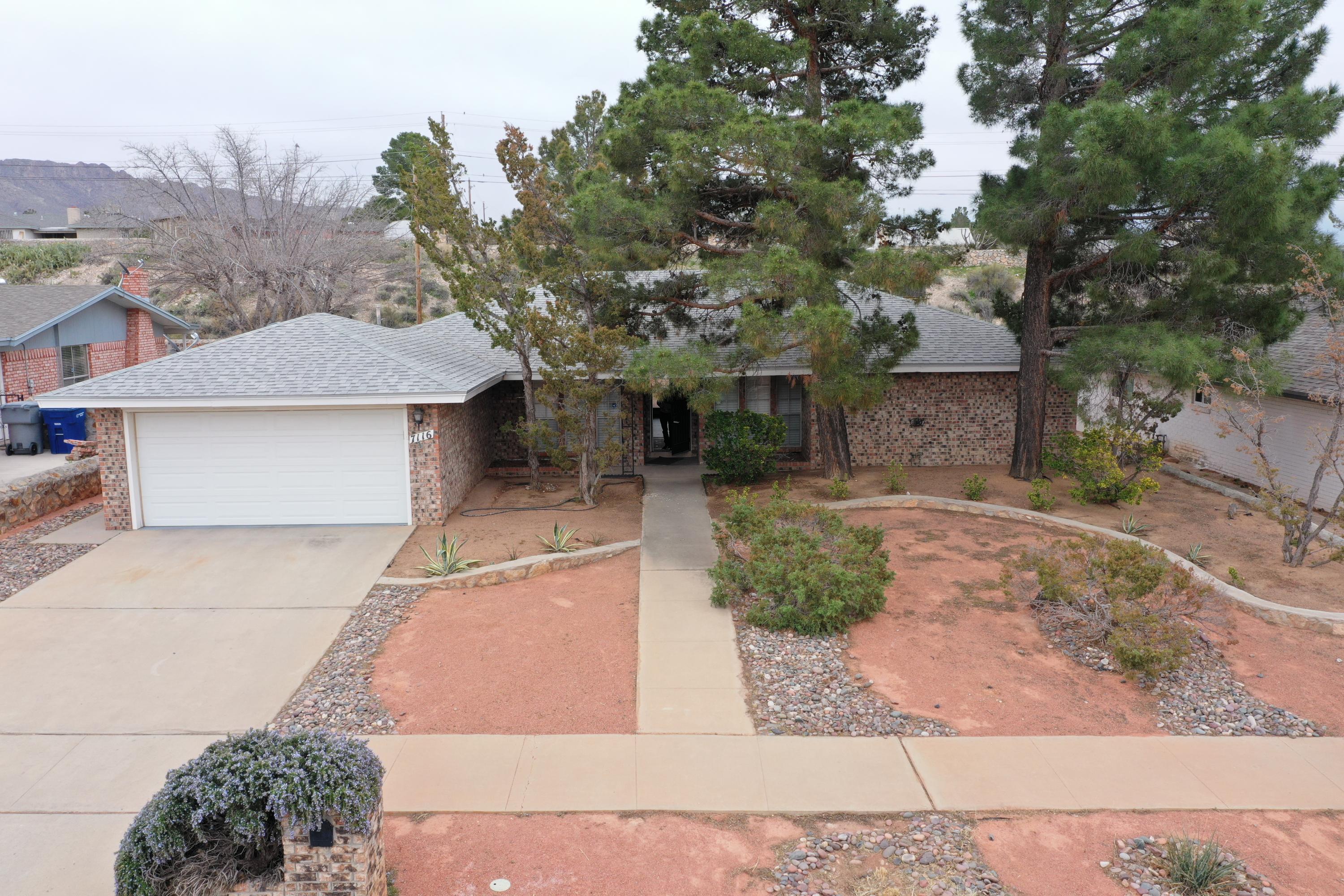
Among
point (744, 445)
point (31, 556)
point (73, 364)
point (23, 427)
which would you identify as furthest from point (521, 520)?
point (73, 364)

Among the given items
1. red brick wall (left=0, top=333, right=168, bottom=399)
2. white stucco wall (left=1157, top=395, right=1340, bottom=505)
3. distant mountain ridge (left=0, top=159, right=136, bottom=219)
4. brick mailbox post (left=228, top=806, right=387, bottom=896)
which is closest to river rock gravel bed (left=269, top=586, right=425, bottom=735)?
brick mailbox post (left=228, top=806, right=387, bottom=896)

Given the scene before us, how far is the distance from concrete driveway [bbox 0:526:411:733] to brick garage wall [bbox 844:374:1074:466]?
31.0 feet

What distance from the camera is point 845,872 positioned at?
537 cm

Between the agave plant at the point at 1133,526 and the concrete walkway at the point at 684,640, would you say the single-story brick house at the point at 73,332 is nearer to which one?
the concrete walkway at the point at 684,640

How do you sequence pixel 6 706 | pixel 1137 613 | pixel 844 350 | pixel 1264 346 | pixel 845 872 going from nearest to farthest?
pixel 845 872, pixel 6 706, pixel 1137 613, pixel 844 350, pixel 1264 346

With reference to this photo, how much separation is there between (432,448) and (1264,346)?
13.5m

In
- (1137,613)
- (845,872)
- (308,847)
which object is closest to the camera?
(308,847)

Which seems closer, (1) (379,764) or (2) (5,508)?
(1) (379,764)

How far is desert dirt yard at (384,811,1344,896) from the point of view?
5.27 metres

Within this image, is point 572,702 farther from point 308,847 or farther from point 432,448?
point 432,448

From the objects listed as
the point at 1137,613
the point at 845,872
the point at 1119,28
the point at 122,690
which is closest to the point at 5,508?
the point at 122,690

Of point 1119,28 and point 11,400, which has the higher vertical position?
point 1119,28

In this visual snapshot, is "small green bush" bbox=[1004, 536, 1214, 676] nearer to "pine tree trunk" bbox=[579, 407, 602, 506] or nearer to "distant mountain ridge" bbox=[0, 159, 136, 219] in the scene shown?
"pine tree trunk" bbox=[579, 407, 602, 506]

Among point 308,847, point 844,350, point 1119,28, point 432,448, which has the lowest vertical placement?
point 308,847
